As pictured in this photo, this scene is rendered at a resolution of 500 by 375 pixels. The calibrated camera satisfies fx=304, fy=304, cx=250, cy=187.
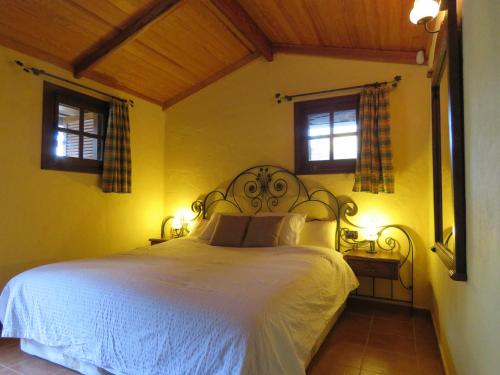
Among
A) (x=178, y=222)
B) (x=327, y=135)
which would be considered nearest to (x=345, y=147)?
(x=327, y=135)

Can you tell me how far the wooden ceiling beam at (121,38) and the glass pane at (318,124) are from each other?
178 centimetres

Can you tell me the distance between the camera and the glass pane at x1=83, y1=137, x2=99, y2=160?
3.34 meters

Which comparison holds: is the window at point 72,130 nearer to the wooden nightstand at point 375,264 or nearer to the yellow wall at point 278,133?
the yellow wall at point 278,133

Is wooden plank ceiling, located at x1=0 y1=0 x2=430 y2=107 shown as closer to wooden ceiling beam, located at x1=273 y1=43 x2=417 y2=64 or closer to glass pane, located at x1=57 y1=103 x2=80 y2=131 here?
wooden ceiling beam, located at x1=273 y1=43 x2=417 y2=64

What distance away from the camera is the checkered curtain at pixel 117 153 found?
3.42m

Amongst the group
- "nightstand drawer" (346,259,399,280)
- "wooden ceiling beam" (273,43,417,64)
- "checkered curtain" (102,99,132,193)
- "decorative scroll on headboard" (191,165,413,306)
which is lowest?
"nightstand drawer" (346,259,399,280)

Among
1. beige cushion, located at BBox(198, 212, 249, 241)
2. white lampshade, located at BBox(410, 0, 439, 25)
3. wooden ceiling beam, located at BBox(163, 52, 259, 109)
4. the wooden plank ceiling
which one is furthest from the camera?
wooden ceiling beam, located at BBox(163, 52, 259, 109)

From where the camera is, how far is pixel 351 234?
312cm

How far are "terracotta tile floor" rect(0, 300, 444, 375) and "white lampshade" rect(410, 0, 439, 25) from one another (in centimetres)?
222

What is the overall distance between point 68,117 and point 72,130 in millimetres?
148

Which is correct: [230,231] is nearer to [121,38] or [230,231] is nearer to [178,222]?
[178,222]

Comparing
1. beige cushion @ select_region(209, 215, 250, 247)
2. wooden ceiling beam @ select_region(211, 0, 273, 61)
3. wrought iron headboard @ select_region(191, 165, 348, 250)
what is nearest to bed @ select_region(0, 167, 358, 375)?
beige cushion @ select_region(209, 215, 250, 247)

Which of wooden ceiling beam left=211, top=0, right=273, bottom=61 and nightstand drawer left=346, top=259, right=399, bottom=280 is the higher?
wooden ceiling beam left=211, top=0, right=273, bottom=61

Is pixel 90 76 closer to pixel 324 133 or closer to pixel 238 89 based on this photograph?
pixel 238 89
